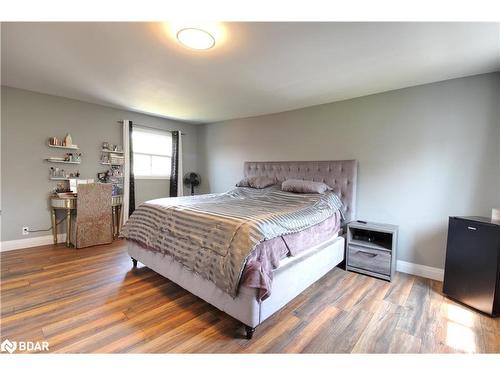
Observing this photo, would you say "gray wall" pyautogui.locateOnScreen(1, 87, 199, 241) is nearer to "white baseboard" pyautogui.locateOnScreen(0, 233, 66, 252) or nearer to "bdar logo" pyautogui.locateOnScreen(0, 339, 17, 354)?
"white baseboard" pyautogui.locateOnScreen(0, 233, 66, 252)

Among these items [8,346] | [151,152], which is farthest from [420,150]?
[151,152]

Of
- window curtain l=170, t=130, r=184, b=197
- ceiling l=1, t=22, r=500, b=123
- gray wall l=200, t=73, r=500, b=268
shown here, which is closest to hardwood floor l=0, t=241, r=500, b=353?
gray wall l=200, t=73, r=500, b=268

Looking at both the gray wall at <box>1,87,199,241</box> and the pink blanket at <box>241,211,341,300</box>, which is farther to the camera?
the gray wall at <box>1,87,199,241</box>

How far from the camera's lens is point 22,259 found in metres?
2.96

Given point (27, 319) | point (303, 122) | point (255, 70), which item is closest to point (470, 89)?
point (303, 122)

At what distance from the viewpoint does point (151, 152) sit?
4828 millimetres

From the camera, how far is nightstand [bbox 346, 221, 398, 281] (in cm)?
266

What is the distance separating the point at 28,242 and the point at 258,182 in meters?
3.68

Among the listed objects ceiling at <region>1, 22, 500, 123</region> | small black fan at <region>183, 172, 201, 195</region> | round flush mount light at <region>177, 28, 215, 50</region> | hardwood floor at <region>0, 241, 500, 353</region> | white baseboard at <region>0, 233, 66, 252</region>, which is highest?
ceiling at <region>1, 22, 500, 123</region>

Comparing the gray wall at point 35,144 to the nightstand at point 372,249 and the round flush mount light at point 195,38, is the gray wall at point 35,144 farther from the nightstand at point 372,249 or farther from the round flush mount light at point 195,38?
the nightstand at point 372,249

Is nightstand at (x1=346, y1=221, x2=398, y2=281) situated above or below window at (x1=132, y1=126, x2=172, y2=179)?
below

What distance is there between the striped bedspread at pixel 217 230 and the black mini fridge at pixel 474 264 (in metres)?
1.22

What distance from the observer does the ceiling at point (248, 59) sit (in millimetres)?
1746

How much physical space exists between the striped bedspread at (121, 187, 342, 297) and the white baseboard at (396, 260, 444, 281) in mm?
1133
